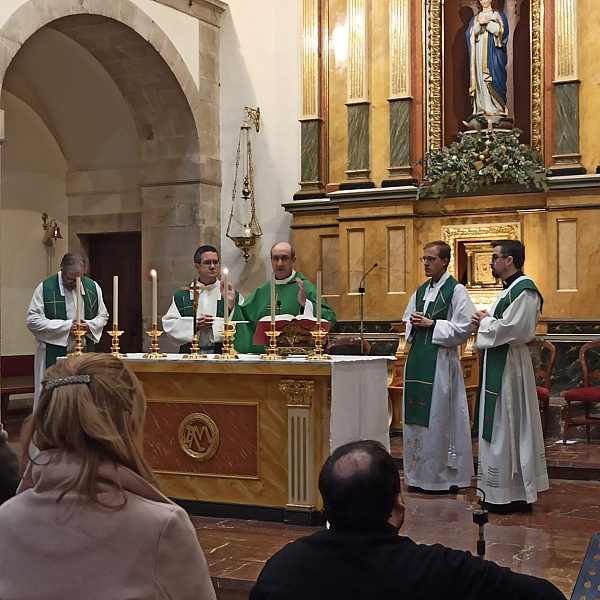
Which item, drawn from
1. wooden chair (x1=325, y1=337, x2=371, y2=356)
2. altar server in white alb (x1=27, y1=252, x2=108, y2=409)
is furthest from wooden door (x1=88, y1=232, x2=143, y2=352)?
altar server in white alb (x1=27, y1=252, x2=108, y2=409)

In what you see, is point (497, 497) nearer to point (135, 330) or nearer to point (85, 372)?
point (85, 372)

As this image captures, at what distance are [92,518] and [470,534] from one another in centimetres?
423

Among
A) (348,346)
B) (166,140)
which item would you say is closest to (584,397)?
(348,346)

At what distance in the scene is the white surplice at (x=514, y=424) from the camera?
6.38 m

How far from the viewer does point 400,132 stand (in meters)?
10.9

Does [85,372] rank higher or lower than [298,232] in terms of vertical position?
lower

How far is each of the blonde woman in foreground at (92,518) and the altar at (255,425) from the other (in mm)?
3788

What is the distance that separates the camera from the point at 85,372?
6.63ft

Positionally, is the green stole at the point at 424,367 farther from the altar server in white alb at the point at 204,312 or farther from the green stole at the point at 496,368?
the altar server in white alb at the point at 204,312

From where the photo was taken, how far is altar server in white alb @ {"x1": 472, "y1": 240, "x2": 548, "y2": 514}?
6379 millimetres

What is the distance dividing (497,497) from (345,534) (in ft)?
14.8

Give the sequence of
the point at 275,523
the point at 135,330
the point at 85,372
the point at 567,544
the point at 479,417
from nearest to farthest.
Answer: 1. the point at 85,372
2. the point at 567,544
3. the point at 275,523
4. the point at 479,417
5. the point at 135,330

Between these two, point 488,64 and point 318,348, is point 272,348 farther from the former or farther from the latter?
point 488,64

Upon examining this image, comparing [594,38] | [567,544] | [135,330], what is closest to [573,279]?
[594,38]
